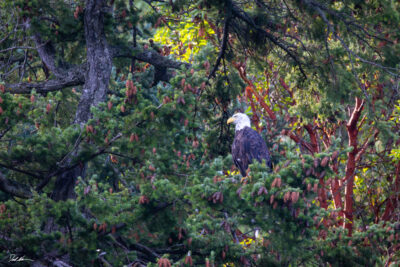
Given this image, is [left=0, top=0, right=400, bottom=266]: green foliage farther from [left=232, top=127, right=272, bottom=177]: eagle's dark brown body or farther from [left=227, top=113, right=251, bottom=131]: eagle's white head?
[left=227, top=113, right=251, bottom=131]: eagle's white head

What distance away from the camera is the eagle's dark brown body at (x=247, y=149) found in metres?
8.38

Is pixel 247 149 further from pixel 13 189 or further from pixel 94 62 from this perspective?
pixel 13 189

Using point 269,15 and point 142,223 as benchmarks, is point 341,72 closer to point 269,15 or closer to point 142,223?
point 269,15

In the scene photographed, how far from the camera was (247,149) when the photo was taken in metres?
8.44

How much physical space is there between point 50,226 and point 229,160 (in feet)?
8.37

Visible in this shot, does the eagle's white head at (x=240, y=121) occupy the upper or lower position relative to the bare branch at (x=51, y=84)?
lower

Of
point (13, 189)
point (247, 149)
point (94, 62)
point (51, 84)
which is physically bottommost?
point (247, 149)

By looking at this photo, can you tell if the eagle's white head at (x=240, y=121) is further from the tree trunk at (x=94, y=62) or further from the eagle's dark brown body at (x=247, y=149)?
the tree trunk at (x=94, y=62)

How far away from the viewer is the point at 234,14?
251 inches

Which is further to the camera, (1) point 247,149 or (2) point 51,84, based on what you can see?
(1) point 247,149

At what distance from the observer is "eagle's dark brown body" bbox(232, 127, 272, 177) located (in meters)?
8.38
